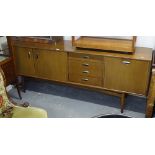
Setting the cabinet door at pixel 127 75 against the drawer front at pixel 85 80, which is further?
the drawer front at pixel 85 80

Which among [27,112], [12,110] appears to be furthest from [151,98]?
[12,110]

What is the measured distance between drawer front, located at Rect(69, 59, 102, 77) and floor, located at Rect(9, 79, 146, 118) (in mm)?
451

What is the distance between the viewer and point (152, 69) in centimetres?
205

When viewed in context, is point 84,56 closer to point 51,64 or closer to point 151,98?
point 51,64

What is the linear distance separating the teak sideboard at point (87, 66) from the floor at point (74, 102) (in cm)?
24

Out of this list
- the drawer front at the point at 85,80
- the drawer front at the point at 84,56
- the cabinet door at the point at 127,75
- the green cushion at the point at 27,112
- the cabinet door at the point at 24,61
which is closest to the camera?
the green cushion at the point at 27,112

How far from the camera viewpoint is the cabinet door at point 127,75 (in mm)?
2200

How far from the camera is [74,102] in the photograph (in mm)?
2773

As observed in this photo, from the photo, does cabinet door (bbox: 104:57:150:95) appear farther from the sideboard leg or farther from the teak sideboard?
the sideboard leg

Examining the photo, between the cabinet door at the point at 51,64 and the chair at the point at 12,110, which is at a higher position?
the cabinet door at the point at 51,64

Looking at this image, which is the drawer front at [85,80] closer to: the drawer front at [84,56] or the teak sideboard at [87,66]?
the teak sideboard at [87,66]

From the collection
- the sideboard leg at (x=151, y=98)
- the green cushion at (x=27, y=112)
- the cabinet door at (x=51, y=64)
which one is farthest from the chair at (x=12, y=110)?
the sideboard leg at (x=151, y=98)
